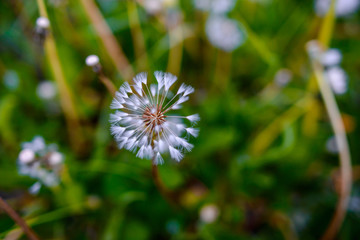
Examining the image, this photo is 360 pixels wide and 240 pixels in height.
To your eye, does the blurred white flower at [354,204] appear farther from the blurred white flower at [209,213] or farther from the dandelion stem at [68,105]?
the dandelion stem at [68,105]

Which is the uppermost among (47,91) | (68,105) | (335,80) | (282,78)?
(47,91)

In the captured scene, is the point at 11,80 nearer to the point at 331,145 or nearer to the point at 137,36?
the point at 137,36

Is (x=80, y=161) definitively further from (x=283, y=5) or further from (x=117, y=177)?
(x=283, y=5)

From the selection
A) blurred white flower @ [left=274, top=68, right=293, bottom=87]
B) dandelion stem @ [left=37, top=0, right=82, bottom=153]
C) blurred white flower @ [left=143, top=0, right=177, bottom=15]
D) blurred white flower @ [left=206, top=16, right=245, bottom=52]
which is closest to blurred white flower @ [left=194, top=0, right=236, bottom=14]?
blurred white flower @ [left=206, top=16, right=245, bottom=52]

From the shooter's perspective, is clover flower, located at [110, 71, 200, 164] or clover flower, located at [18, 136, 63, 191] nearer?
clover flower, located at [110, 71, 200, 164]

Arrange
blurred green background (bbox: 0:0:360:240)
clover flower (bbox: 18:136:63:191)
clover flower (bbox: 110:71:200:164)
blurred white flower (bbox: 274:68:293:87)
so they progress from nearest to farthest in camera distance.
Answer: clover flower (bbox: 110:71:200:164)
clover flower (bbox: 18:136:63:191)
blurred green background (bbox: 0:0:360:240)
blurred white flower (bbox: 274:68:293:87)

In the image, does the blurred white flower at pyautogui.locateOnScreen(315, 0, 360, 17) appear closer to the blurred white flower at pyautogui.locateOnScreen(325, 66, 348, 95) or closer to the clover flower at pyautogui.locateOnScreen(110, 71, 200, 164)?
the blurred white flower at pyautogui.locateOnScreen(325, 66, 348, 95)

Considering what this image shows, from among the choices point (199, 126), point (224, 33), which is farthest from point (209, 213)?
point (224, 33)
